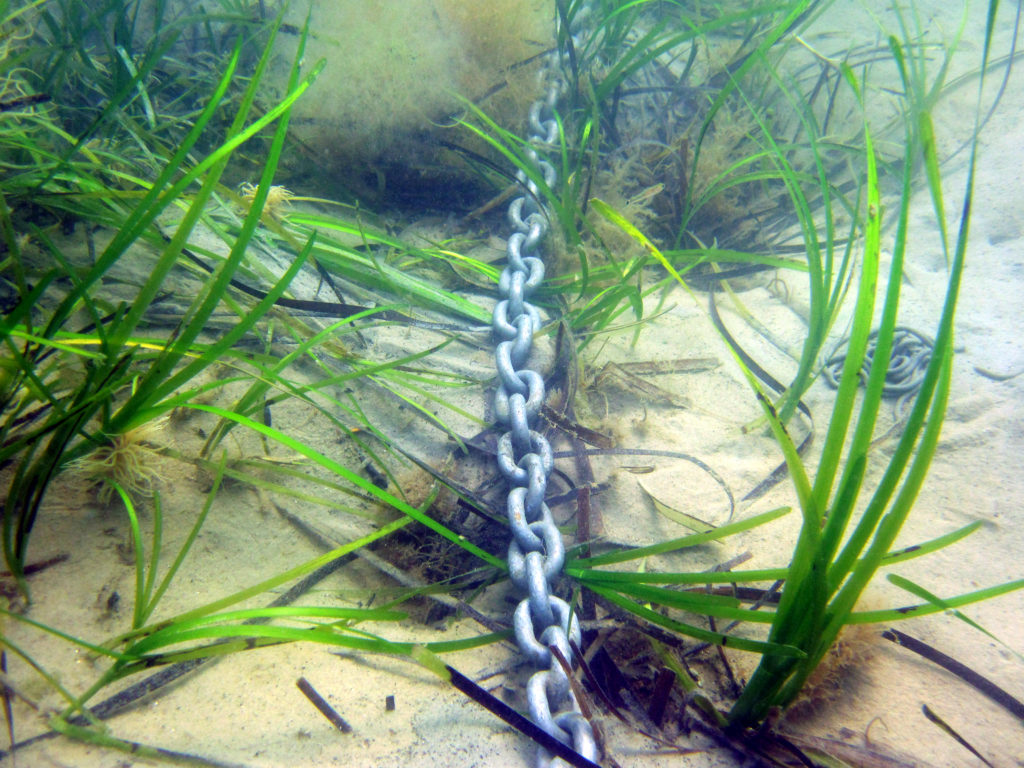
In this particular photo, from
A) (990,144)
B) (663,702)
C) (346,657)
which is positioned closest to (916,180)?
(990,144)

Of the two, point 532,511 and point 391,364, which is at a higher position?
point 391,364

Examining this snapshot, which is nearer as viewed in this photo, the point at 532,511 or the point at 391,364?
the point at 532,511

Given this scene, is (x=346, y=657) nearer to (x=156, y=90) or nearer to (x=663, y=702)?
(x=663, y=702)
